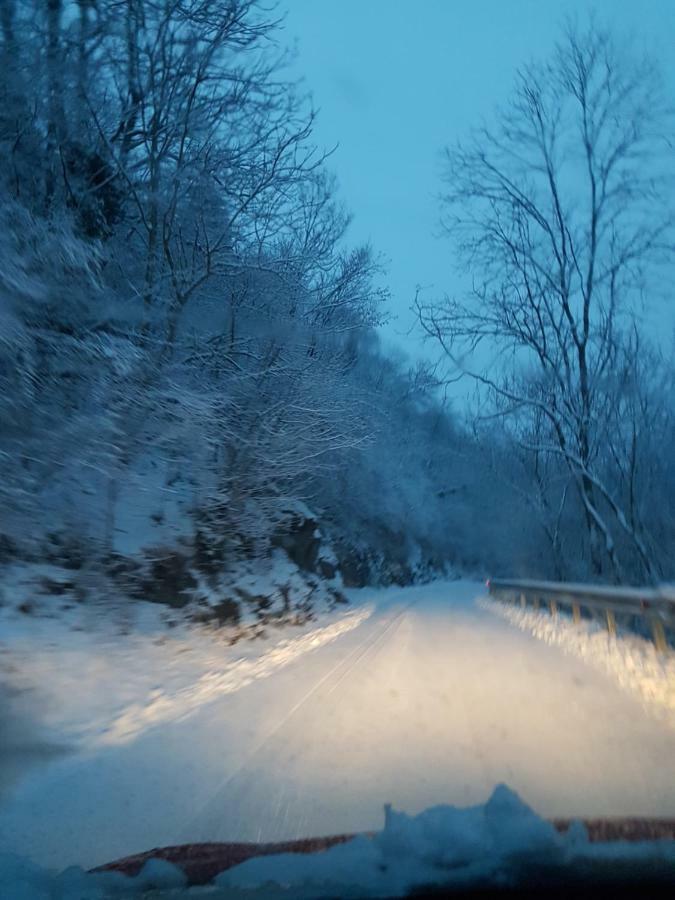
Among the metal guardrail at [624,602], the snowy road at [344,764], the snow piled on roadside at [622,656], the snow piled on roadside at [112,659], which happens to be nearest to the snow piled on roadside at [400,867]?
the snowy road at [344,764]

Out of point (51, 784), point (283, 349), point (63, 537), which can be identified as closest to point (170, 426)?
point (63, 537)

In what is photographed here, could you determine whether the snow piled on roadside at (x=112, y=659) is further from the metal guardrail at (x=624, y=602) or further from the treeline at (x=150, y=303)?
the metal guardrail at (x=624, y=602)

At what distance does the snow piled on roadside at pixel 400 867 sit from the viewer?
3.31 meters

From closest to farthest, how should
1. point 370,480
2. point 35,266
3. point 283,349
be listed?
1. point 35,266
2. point 283,349
3. point 370,480

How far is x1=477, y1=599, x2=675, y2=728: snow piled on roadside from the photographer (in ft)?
26.3

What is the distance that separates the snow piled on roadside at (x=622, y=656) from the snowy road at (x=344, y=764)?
0.75ft

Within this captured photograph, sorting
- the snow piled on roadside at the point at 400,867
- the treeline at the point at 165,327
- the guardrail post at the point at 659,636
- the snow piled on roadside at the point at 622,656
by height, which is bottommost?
the snow piled on roadside at the point at 622,656

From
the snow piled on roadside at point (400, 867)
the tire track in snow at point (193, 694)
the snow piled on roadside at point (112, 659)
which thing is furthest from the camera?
the snow piled on roadside at point (112, 659)

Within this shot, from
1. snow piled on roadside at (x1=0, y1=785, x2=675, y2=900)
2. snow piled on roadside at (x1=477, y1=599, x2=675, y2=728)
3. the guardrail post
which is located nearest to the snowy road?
snow piled on roadside at (x1=477, y1=599, x2=675, y2=728)

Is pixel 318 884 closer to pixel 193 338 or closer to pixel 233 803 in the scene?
pixel 233 803

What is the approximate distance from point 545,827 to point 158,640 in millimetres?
9325

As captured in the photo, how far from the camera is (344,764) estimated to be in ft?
19.5

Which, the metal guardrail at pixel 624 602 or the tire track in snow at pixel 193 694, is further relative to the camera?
the metal guardrail at pixel 624 602

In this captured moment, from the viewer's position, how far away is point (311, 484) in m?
27.9
